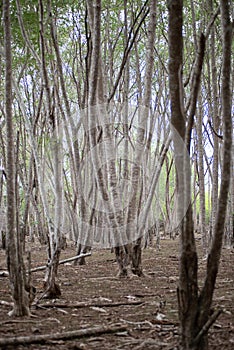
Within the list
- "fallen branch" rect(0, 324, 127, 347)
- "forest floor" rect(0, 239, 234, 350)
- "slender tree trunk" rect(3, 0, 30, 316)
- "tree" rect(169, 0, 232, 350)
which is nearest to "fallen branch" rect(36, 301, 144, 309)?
"forest floor" rect(0, 239, 234, 350)

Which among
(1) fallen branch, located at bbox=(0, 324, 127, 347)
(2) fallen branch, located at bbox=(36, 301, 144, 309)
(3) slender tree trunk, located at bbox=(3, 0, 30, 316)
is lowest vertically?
(2) fallen branch, located at bbox=(36, 301, 144, 309)

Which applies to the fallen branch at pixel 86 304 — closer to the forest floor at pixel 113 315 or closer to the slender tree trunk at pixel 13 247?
the forest floor at pixel 113 315

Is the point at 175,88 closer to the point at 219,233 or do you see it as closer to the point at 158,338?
the point at 219,233

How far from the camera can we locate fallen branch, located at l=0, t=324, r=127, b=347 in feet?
8.71

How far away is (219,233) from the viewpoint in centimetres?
251

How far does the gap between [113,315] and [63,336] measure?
0.94 m

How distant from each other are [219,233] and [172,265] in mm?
5774

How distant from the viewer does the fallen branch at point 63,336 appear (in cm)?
265

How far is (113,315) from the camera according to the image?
12.2 ft

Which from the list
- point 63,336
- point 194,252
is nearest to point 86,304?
point 63,336

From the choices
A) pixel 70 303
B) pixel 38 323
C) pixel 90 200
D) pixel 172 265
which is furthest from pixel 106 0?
pixel 38 323

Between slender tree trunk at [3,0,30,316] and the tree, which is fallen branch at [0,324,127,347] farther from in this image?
slender tree trunk at [3,0,30,316]

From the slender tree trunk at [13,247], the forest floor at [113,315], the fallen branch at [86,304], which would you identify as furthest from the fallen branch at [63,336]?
the fallen branch at [86,304]

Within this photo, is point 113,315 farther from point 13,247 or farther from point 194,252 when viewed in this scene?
point 194,252
